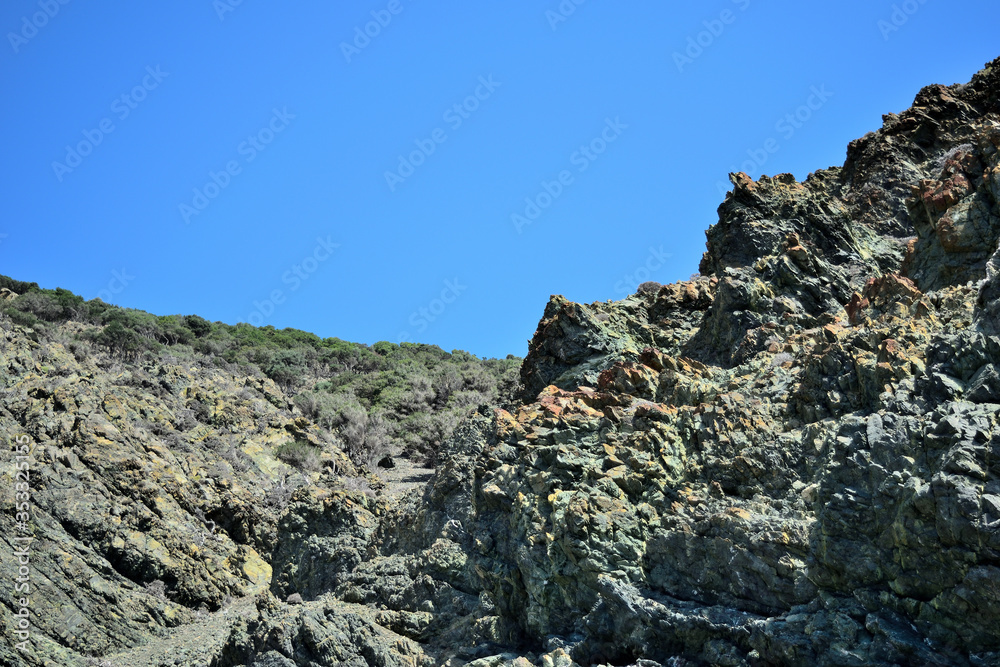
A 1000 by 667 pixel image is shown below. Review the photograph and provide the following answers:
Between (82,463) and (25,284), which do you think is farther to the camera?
(25,284)

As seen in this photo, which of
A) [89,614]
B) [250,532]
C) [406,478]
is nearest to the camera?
[89,614]

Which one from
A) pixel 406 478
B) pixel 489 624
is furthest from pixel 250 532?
pixel 489 624

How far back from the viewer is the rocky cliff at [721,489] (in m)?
8.76

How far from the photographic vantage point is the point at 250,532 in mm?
24984

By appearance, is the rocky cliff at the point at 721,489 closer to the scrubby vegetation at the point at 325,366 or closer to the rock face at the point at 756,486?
the rock face at the point at 756,486

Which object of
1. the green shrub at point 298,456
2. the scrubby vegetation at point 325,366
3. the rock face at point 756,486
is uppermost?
the scrubby vegetation at point 325,366

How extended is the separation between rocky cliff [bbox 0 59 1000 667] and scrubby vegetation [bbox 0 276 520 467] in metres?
12.6

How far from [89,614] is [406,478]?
56.3 ft

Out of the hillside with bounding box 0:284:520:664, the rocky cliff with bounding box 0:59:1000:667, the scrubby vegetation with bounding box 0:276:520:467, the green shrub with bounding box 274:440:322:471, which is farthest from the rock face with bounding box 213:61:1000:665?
the scrubby vegetation with bounding box 0:276:520:467

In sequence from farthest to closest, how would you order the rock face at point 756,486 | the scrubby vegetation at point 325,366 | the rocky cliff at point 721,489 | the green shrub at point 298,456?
the scrubby vegetation at point 325,366 < the green shrub at point 298,456 < the rocky cliff at point 721,489 < the rock face at point 756,486

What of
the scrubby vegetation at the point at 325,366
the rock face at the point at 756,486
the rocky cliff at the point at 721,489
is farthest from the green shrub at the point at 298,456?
the rock face at the point at 756,486

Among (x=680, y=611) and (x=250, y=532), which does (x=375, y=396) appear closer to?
(x=250, y=532)

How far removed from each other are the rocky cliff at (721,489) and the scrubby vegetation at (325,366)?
12605mm

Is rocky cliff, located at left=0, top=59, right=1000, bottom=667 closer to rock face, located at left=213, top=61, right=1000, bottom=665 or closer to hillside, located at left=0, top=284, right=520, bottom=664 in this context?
rock face, located at left=213, top=61, right=1000, bottom=665
